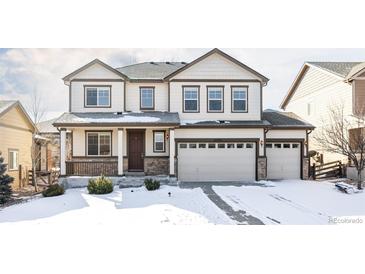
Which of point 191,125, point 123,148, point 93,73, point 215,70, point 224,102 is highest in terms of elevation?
point 215,70

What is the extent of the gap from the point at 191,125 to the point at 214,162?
2050mm

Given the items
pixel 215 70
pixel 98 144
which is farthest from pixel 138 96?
pixel 215 70

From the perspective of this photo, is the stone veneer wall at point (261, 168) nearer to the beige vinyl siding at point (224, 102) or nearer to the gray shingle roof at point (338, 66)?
the beige vinyl siding at point (224, 102)

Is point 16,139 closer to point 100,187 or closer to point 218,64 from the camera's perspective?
point 100,187

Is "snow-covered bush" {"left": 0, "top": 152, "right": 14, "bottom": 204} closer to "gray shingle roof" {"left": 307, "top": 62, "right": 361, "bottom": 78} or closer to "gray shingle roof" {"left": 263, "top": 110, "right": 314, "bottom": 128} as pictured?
"gray shingle roof" {"left": 263, "top": 110, "right": 314, "bottom": 128}

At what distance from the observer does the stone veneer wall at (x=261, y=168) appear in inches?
556

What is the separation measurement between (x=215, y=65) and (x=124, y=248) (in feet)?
34.9

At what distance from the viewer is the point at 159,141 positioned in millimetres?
14430

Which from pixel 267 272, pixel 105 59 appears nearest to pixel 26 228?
pixel 267 272

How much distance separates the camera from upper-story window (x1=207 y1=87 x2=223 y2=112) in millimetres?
14641

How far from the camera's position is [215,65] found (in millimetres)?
14641

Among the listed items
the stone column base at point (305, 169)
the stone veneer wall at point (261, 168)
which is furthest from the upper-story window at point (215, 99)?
the stone column base at point (305, 169)

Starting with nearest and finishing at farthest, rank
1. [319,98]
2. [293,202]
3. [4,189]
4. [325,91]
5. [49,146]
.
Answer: [293,202]
[4,189]
[325,91]
[319,98]
[49,146]

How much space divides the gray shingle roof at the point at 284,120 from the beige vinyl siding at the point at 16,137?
12.7 m
